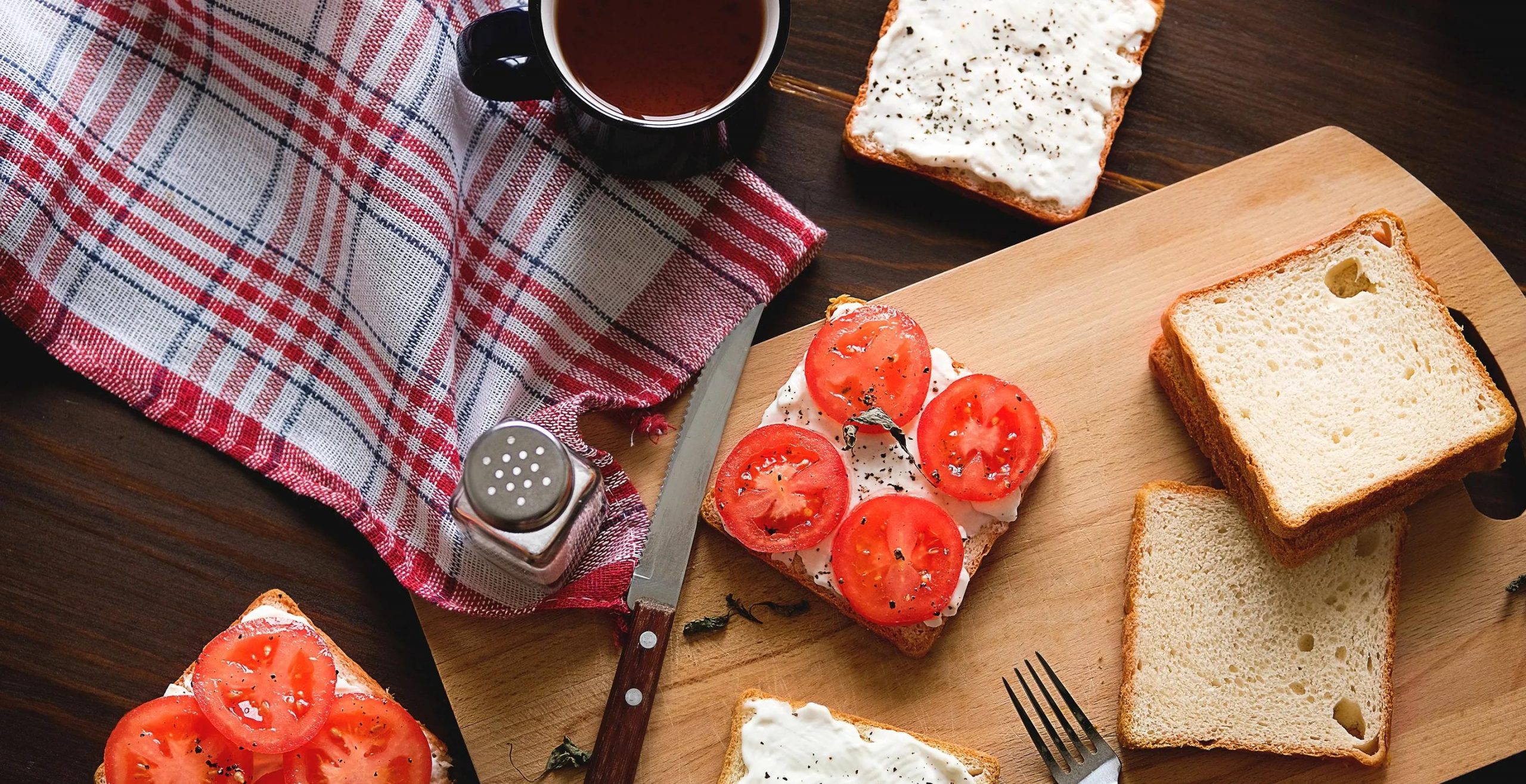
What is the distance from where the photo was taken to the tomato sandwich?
249cm

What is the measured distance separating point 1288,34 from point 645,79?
183cm

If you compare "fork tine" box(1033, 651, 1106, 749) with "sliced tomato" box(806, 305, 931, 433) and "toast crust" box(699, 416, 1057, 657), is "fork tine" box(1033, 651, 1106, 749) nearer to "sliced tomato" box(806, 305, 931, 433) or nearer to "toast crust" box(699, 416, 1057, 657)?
"toast crust" box(699, 416, 1057, 657)

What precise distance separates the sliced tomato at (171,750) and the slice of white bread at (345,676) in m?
0.12

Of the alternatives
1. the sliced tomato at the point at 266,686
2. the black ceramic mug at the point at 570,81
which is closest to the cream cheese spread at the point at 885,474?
the black ceramic mug at the point at 570,81

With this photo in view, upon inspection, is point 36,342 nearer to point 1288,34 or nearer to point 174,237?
point 174,237

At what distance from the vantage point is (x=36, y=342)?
267 centimetres

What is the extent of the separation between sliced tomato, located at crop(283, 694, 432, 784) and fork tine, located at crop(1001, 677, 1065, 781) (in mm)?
1365

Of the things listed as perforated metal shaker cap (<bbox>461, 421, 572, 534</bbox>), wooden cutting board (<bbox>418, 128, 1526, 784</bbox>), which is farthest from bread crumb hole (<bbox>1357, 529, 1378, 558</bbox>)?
perforated metal shaker cap (<bbox>461, 421, 572, 534</bbox>)

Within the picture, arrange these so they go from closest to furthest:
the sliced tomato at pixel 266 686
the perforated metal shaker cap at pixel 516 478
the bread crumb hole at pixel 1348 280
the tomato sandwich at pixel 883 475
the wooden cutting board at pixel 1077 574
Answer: the perforated metal shaker cap at pixel 516 478, the sliced tomato at pixel 266 686, the tomato sandwich at pixel 883 475, the wooden cutting board at pixel 1077 574, the bread crumb hole at pixel 1348 280

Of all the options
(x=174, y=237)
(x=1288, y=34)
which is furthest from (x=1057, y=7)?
(x=174, y=237)

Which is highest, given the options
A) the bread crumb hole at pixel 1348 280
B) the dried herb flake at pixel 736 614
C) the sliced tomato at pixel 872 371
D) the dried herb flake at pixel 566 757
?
the bread crumb hole at pixel 1348 280

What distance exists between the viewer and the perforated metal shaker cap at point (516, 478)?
7.39ft

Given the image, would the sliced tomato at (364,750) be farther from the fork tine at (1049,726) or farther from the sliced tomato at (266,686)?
the fork tine at (1049,726)

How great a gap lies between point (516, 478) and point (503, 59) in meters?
0.91
